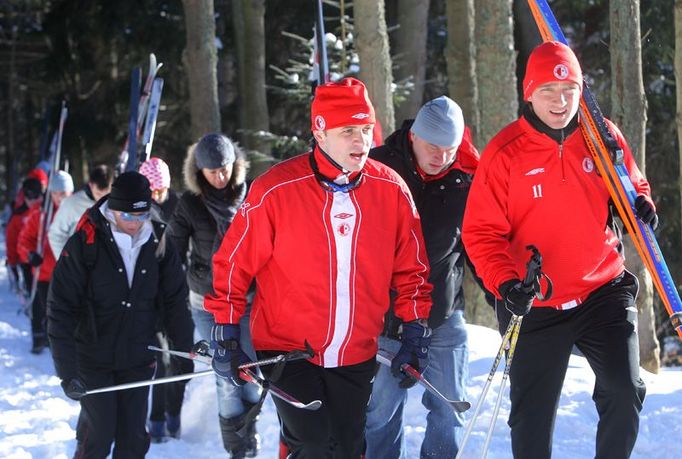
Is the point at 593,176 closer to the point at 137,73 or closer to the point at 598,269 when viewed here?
the point at 598,269

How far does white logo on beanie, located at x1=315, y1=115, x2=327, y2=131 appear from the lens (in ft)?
13.7

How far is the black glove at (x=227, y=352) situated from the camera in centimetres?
418

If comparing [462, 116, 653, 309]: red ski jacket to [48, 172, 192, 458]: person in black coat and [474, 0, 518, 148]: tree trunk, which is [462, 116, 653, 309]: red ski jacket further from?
[474, 0, 518, 148]: tree trunk

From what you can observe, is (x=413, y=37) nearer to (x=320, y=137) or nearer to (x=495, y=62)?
(x=495, y=62)

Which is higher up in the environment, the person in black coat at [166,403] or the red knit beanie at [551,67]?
the red knit beanie at [551,67]

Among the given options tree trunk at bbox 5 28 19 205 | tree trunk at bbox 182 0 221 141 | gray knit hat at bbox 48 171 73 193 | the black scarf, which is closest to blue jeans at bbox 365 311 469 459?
the black scarf

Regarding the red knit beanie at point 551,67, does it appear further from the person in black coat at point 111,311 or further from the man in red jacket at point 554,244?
the person in black coat at point 111,311

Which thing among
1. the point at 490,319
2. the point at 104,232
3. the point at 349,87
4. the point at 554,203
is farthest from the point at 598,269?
the point at 490,319

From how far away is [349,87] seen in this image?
13.7 ft

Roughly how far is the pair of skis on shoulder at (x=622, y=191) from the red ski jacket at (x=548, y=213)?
5 centimetres

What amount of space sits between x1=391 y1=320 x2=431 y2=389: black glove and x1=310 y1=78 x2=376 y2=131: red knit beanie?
0.92 m

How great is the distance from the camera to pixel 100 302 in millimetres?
5246

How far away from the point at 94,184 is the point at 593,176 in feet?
15.9

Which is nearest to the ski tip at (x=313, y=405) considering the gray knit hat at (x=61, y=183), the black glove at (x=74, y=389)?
the black glove at (x=74, y=389)
